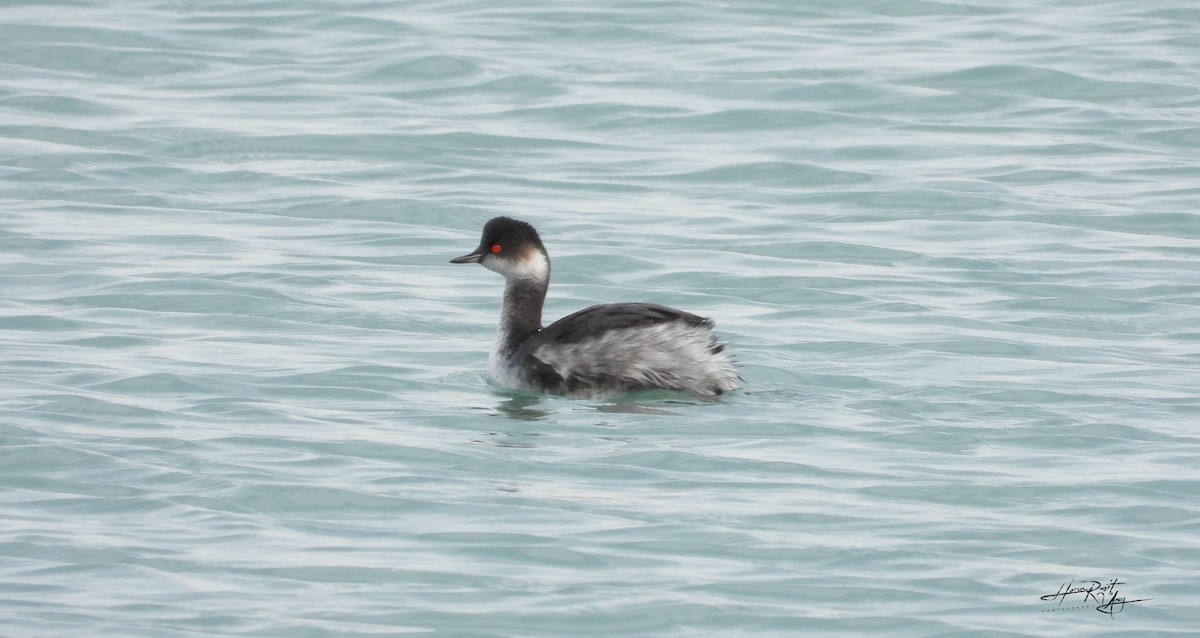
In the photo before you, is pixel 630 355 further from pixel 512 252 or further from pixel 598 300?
pixel 598 300

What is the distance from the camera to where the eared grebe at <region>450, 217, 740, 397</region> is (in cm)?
907

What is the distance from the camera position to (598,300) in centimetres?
1123

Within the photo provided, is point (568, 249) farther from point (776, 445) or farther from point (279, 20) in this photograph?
point (279, 20)

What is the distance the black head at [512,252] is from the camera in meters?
9.92
